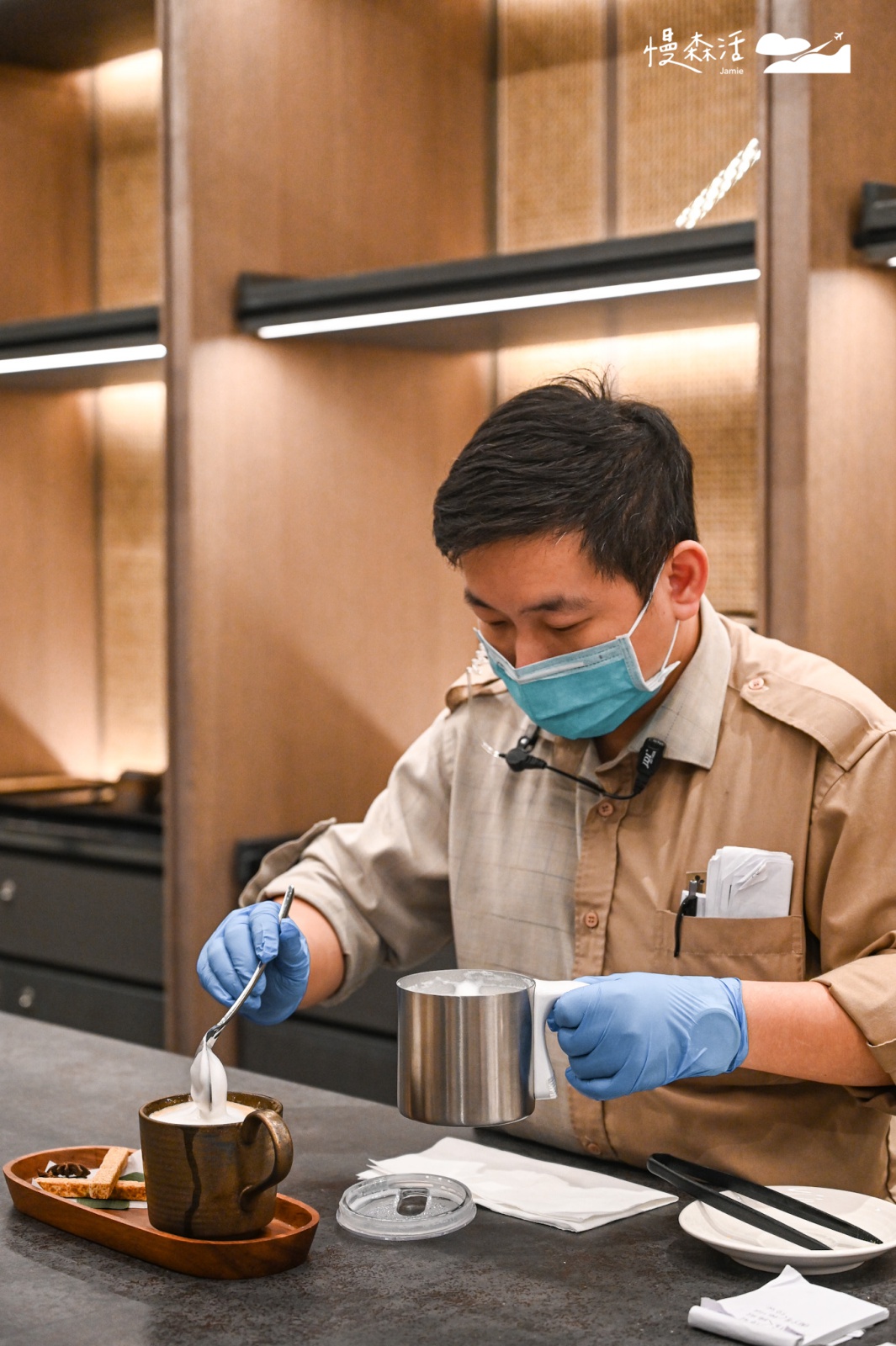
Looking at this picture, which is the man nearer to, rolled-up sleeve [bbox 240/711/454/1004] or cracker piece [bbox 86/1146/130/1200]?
rolled-up sleeve [bbox 240/711/454/1004]

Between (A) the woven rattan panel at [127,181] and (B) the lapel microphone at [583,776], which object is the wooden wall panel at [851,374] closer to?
(B) the lapel microphone at [583,776]

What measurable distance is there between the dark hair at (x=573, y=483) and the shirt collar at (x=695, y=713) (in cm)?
13

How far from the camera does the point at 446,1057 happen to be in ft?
3.92

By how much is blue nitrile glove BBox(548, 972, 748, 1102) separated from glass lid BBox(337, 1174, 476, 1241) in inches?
5.8

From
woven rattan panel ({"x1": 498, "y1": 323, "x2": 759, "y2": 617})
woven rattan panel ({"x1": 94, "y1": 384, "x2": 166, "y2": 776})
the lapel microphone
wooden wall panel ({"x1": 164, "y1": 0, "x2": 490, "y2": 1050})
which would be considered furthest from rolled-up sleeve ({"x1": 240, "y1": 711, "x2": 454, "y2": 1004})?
woven rattan panel ({"x1": 94, "y1": 384, "x2": 166, "y2": 776})

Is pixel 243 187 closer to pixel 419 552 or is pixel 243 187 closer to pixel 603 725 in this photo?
pixel 419 552

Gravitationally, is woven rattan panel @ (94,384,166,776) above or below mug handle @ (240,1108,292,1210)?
above

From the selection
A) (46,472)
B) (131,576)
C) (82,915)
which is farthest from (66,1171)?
(46,472)

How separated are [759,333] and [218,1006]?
1.78 m

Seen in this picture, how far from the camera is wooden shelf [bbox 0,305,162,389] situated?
3.19 m

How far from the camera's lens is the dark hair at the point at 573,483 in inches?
54.4

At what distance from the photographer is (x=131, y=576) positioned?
4.05 m

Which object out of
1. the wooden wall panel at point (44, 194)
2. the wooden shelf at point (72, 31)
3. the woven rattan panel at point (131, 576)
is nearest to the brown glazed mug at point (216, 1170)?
the woven rattan panel at point (131, 576)

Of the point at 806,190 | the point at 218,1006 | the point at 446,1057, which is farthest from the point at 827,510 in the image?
the point at 218,1006
